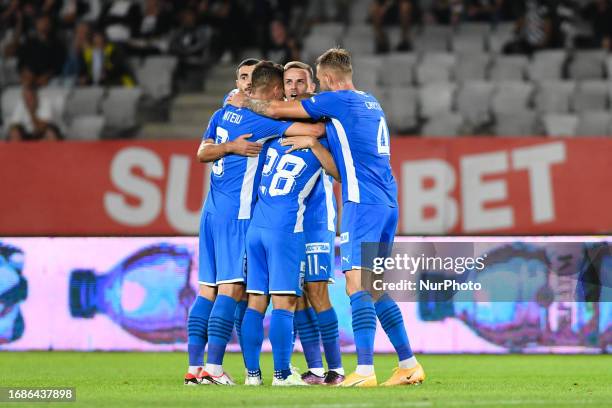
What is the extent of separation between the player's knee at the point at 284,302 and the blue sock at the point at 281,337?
3 cm

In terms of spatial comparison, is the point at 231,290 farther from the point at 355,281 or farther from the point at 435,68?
the point at 435,68

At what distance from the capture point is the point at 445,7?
19.1m

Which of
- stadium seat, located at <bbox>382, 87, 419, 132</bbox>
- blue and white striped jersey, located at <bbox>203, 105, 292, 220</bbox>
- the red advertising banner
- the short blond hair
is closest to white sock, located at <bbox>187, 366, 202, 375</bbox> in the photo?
blue and white striped jersey, located at <bbox>203, 105, 292, 220</bbox>

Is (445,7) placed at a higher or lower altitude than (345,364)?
higher

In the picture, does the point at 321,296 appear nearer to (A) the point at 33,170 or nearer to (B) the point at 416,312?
(B) the point at 416,312

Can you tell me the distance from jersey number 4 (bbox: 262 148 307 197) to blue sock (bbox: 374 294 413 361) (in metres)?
1.01

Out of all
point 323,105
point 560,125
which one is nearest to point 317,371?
point 323,105

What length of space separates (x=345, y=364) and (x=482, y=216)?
4.91m

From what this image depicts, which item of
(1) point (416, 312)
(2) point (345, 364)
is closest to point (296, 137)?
(2) point (345, 364)

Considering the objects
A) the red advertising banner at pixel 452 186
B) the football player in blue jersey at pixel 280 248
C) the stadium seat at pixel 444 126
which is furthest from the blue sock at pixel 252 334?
the stadium seat at pixel 444 126

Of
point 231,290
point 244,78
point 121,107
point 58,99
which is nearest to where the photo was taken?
point 231,290

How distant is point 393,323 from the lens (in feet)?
28.0

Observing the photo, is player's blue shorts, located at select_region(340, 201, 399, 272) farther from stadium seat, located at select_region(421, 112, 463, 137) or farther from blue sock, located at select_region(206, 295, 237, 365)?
stadium seat, located at select_region(421, 112, 463, 137)

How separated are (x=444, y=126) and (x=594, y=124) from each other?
1.91 metres
